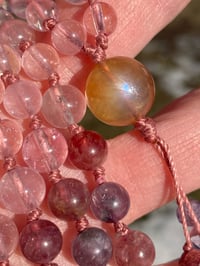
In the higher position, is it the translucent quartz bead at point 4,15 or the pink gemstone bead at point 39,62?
the pink gemstone bead at point 39,62

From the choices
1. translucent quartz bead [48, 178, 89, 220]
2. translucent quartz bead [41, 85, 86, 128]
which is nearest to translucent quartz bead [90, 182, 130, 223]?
translucent quartz bead [48, 178, 89, 220]

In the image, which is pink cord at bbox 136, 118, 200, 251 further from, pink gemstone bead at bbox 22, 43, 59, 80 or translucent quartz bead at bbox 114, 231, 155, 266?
pink gemstone bead at bbox 22, 43, 59, 80

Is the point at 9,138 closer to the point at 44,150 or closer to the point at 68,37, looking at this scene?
the point at 44,150

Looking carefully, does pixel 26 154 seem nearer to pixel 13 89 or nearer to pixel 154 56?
pixel 13 89

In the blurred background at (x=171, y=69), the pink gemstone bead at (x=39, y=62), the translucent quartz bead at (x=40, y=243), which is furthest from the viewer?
the blurred background at (x=171, y=69)

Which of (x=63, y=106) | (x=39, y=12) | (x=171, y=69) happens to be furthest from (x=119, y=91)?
(x=171, y=69)

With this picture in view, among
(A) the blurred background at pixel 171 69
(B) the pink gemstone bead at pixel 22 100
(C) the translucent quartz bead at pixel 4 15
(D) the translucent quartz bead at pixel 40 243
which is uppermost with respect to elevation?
(C) the translucent quartz bead at pixel 4 15

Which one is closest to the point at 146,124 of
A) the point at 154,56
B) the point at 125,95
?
the point at 125,95

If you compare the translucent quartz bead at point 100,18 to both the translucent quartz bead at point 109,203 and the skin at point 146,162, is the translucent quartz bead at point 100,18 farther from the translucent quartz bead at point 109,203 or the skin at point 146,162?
the translucent quartz bead at point 109,203

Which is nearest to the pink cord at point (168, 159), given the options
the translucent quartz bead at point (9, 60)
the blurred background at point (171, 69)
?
the translucent quartz bead at point (9, 60)
